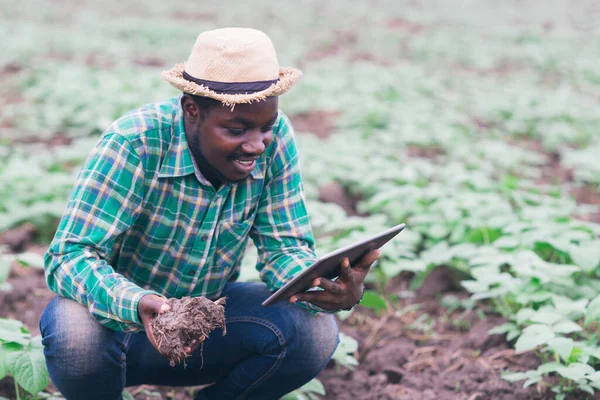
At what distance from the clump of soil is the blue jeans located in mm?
287

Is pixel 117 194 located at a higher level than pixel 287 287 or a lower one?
higher

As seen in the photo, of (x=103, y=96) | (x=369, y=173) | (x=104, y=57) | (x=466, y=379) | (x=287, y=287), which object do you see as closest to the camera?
(x=287, y=287)

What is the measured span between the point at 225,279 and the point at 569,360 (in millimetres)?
1190

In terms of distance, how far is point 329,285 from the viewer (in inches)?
77.2

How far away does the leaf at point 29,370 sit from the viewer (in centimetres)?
204

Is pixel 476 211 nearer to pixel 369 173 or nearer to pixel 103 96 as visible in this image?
pixel 369 173

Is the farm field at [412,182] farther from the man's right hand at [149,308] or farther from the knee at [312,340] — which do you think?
the man's right hand at [149,308]

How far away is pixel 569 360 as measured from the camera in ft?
7.68

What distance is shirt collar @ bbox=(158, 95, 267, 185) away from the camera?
79.8 inches

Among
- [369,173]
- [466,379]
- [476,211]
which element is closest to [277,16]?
[369,173]

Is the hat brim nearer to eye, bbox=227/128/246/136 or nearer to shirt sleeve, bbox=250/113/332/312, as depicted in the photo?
eye, bbox=227/128/246/136

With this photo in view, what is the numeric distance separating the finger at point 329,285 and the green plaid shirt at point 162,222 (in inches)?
8.1

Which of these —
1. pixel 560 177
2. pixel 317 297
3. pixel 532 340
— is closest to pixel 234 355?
pixel 317 297

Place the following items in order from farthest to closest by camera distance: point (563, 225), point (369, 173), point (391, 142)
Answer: point (391, 142) → point (369, 173) → point (563, 225)
